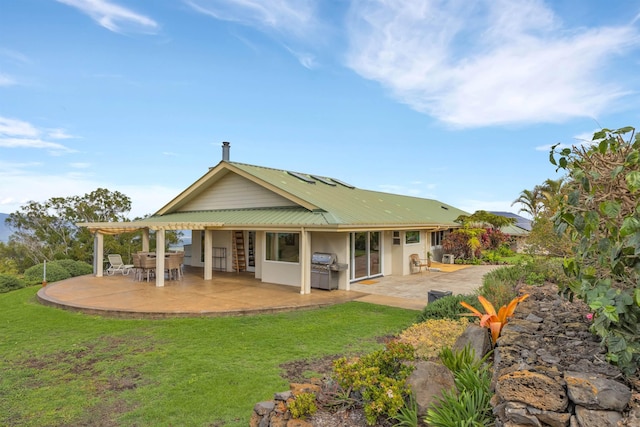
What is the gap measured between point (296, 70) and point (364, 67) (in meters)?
3.11

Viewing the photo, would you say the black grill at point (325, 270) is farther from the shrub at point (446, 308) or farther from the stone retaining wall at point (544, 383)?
the stone retaining wall at point (544, 383)

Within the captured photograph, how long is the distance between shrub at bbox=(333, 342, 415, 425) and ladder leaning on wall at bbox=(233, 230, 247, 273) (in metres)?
13.2

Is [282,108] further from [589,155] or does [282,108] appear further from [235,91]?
[589,155]

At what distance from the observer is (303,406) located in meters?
3.54

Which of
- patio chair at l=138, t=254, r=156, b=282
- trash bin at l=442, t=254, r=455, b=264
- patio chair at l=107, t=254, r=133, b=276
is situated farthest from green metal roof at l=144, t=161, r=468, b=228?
trash bin at l=442, t=254, r=455, b=264

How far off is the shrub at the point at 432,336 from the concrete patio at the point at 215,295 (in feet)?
11.6

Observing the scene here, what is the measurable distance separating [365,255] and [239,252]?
6.10m

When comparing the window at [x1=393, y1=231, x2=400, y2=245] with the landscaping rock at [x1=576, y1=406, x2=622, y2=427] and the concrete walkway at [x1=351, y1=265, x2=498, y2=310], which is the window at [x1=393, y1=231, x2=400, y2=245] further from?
the landscaping rock at [x1=576, y1=406, x2=622, y2=427]

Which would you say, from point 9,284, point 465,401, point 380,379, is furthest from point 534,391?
point 9,284

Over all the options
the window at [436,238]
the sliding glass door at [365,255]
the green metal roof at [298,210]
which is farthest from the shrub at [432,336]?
the window at [436,238]

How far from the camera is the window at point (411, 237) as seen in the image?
16648 millimetres

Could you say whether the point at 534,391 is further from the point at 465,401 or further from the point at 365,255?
the point at 365,255

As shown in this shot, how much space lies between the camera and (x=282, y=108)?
18.9 m

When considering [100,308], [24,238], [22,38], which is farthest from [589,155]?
[24,238]
